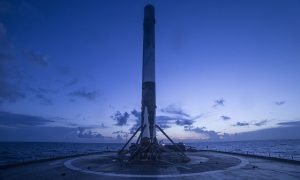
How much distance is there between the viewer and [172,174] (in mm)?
20375

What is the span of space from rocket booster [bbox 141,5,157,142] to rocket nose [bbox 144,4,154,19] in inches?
39.2

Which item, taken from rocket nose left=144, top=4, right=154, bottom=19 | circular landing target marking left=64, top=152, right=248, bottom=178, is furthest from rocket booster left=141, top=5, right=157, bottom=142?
circular landing target marking left=64, top=152, right=248, bottom=178

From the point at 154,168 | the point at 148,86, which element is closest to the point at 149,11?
the point at 148,86

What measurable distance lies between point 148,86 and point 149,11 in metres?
13.3

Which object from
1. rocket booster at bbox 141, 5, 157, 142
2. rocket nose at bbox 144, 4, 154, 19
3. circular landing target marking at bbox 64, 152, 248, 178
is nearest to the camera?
circular landing target marking at bbox 64, 152, 248, 178

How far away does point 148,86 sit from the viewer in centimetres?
3312

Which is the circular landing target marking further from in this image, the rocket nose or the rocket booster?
the rocket nose

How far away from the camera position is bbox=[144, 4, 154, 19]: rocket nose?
3720 cm

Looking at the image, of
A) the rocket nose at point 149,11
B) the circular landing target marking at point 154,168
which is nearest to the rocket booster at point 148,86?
the rocket nose at point 149,11

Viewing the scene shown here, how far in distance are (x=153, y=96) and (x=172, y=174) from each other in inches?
569

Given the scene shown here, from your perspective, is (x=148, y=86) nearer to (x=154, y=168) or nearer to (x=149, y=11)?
(x=154, y=168)

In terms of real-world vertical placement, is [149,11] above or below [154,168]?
above

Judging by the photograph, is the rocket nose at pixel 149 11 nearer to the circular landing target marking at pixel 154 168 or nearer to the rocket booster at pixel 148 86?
the rocket booster at pixel 148 86

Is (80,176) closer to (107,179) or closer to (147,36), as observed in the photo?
(107,179)
